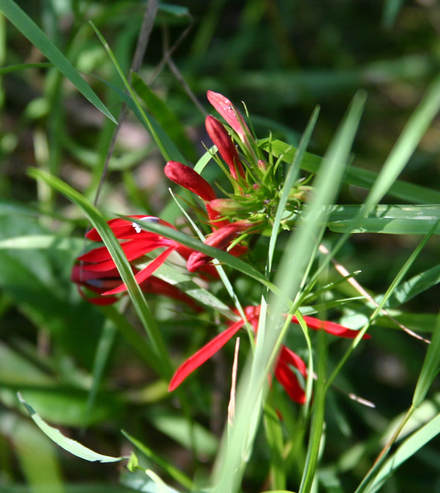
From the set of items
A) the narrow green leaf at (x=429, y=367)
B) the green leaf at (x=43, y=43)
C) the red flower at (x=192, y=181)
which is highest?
the green leaf at (x=43, y=43)

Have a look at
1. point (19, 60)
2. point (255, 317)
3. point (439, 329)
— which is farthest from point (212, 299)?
Answer: point (19, 60)

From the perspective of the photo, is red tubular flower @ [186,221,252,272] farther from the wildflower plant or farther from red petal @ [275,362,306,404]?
red petal @ [275,362,306,404]

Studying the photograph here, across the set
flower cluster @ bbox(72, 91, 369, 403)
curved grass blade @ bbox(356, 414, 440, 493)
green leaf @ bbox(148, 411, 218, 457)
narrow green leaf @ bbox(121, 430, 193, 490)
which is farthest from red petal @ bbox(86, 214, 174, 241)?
green leaf @ bbox(148, 411, 218, 457)

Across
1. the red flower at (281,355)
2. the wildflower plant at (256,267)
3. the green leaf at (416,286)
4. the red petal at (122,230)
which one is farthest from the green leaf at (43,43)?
the green leaf at (416,286)

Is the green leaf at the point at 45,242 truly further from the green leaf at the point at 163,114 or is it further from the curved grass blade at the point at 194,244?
the curved grass blade at the point at 194,244

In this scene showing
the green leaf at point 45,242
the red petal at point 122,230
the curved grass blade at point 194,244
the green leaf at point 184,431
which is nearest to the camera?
the curved grass blade at point 194,244

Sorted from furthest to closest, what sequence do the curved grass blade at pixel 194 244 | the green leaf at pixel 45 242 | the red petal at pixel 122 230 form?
the green leaf at pixel 45 242
the red petal at pixel 122 230
the curved grass blade at pixel 194 244
